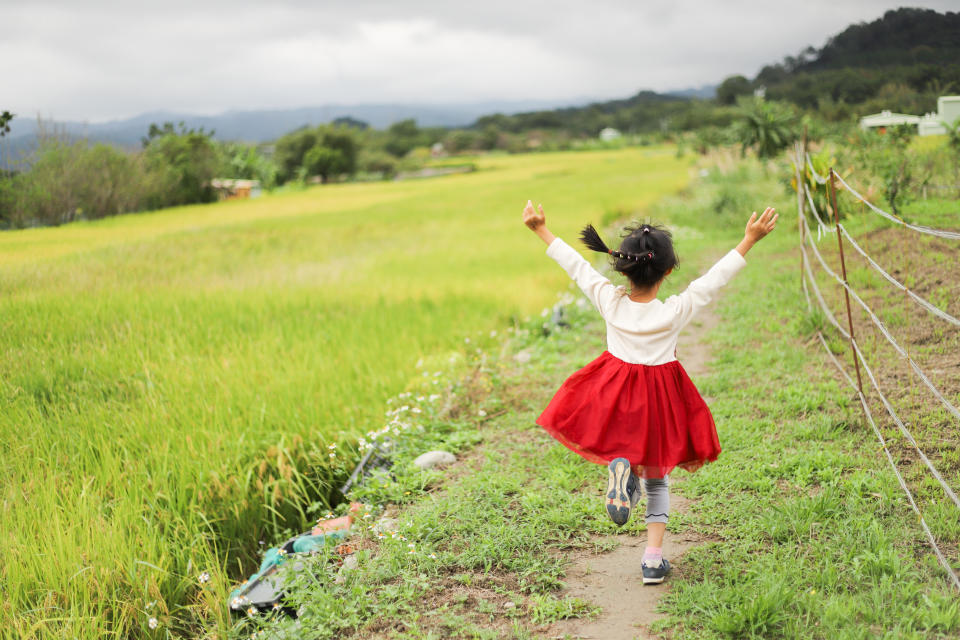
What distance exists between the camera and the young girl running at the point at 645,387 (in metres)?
2.54

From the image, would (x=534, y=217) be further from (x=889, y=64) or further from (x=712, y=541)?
(x=889, y=64)

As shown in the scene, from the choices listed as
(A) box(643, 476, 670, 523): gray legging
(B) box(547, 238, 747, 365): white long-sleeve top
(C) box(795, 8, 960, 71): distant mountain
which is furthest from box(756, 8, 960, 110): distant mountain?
(A) box(643, 476, 670, 523): gray legging

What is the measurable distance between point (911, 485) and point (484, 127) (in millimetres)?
51898

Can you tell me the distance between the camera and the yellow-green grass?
307cm

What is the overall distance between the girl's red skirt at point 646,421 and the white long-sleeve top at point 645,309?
52mm

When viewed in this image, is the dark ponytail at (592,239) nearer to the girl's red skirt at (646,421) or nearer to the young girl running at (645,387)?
the young girl running at (645,387)

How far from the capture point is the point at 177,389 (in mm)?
4504

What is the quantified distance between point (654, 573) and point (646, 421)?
2.02 feet

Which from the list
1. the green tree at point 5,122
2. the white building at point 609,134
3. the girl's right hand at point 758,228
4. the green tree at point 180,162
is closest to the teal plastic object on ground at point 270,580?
the girl's right hand at point 758,228

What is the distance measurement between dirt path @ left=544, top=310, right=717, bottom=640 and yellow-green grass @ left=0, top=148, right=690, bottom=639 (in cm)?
148

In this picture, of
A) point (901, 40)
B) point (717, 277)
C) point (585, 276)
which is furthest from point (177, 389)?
point (901, 40)

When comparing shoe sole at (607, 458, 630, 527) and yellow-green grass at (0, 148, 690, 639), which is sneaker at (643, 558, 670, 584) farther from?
yellow-green grass at (0, 148, 690, 639)

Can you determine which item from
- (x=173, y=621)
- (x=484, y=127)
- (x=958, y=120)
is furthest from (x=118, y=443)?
(x=484, y=127)

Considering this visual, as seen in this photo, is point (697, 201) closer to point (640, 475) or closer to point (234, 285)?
point (234, 285)
